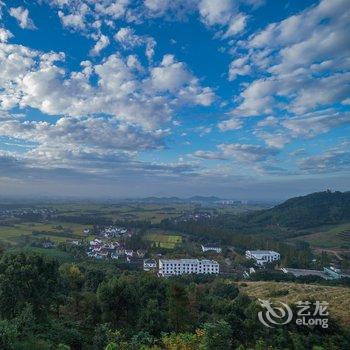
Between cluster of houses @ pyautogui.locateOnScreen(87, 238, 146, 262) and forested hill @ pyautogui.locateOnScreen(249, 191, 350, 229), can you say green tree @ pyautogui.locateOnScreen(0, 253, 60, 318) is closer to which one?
cluster of houses @ pyautogui.locateOnScreen(87, 238, 146, 262)

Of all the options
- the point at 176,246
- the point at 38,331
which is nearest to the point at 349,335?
the point at 38,331

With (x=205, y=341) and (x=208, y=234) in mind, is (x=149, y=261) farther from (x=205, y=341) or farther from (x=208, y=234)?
(x=205, y=341)

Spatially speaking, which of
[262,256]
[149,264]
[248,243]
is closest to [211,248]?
[248,243]

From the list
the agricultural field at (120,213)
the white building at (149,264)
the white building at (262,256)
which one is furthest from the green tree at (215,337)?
the agricultural field at (120,213)

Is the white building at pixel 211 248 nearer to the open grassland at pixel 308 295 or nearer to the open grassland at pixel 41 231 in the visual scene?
the open grassland at pixel 41 231

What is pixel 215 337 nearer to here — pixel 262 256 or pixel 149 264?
A: pixel 149 264
